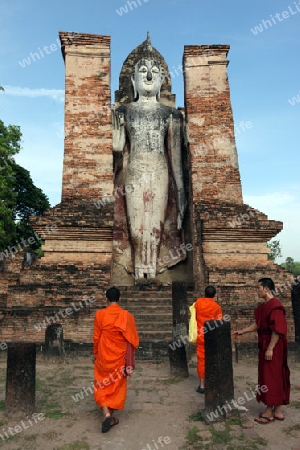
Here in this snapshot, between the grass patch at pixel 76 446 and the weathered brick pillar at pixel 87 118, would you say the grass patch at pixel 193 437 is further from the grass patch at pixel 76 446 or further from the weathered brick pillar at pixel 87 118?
the weathered brick pillar at pixel 87 118

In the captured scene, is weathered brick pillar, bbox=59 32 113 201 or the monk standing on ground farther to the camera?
weathered brick pillar, bbox=59 32 113 201

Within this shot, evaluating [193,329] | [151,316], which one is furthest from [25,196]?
[193,329]

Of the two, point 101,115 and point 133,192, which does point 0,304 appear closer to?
point 133,192

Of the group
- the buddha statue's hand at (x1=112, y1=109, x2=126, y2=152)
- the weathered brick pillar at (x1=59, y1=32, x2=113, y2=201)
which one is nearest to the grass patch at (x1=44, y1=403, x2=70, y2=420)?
the weathered brick pillar at (x1=59, y1=32, x2=113, y2=201)

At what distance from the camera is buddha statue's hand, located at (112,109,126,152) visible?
10758mm

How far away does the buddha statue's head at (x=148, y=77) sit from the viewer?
11.1m

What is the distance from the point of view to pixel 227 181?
9977 millimetres

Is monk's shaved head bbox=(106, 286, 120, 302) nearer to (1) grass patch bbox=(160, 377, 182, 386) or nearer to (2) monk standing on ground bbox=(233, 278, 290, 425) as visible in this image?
(2) monk standing on ground bbox=(233, 278, 290, 425)

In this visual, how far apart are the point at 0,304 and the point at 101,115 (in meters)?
5.33

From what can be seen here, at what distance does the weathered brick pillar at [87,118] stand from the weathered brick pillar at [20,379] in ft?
17.9

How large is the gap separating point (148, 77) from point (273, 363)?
8974 mm

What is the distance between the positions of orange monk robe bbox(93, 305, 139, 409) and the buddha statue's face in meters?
8.21

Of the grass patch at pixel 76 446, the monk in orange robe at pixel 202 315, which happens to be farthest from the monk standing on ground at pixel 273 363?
the grass patch at pixel 76 446

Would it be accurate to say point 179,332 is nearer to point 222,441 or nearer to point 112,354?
point 112,354
